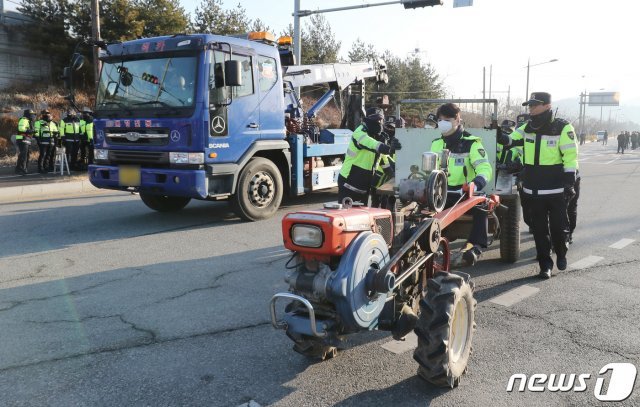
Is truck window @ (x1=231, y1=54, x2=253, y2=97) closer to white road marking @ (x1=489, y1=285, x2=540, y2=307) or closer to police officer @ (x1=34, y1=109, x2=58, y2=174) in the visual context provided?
white road marking @ (x1=489, y1=285, x2=540, y2=307)

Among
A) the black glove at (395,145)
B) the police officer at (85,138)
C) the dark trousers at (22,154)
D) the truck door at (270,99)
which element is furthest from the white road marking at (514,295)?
the police officer at (85,138)

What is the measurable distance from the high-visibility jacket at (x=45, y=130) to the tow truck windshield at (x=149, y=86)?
7869 millimetres

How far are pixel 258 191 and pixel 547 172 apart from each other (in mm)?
4673

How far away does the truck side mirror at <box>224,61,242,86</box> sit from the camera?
7445mm

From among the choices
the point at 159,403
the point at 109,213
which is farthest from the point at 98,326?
the point at 109,213

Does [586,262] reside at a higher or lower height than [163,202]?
lower

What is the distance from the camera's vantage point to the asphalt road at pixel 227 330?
3.23 meters

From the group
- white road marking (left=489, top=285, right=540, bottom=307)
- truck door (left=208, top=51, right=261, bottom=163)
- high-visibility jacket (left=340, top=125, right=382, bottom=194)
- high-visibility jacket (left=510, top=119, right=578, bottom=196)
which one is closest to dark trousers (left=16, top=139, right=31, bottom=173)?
truck door (left=208, top=51, right=261, bottom=163)

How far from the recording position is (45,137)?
49.3 feet

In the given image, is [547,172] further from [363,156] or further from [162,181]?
[162,181]

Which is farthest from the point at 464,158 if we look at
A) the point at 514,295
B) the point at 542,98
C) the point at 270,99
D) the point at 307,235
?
the point at 270,99

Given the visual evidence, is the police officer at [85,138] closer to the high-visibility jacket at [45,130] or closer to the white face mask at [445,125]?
the high-visibility jacket at [45,130]

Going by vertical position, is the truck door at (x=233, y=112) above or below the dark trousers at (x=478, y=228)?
above

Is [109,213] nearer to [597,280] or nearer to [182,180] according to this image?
→ [182,180]
